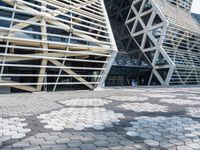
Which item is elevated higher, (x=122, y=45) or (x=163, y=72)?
(x=122, y=45)

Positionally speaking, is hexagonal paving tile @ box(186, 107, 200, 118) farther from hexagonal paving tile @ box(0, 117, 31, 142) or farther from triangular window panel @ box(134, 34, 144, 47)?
triangular window panel @ box(134, 34, 144, 47)

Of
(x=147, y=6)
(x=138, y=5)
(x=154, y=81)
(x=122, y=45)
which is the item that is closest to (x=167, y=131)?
(x=154, y=81)

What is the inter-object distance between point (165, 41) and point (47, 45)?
25.0 metres

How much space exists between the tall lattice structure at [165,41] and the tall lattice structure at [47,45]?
15507mm

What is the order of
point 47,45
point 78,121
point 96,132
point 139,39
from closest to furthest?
1. point 96,132
2. point 78,121
3. point 47,45
4. point 139,39

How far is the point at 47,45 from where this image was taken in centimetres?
1741

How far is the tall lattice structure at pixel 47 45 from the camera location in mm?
15948

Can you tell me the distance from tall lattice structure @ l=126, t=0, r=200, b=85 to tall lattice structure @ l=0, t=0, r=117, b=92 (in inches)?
611

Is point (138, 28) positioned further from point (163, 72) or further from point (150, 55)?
point (163, 72)

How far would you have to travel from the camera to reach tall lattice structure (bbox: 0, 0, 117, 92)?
1595 cm

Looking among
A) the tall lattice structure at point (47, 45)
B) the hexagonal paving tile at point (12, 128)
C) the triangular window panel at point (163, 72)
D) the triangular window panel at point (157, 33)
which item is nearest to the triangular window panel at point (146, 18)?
the triangular window panel at point (157, 33)

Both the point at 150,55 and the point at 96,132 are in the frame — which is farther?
the point at 150,55

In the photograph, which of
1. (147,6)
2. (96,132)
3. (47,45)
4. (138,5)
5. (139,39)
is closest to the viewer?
(96,132)

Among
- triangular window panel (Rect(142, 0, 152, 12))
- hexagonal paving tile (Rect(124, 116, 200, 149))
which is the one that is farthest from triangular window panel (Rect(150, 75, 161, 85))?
hexagonal paving tile (Rect(124, 116, 200, 149))
